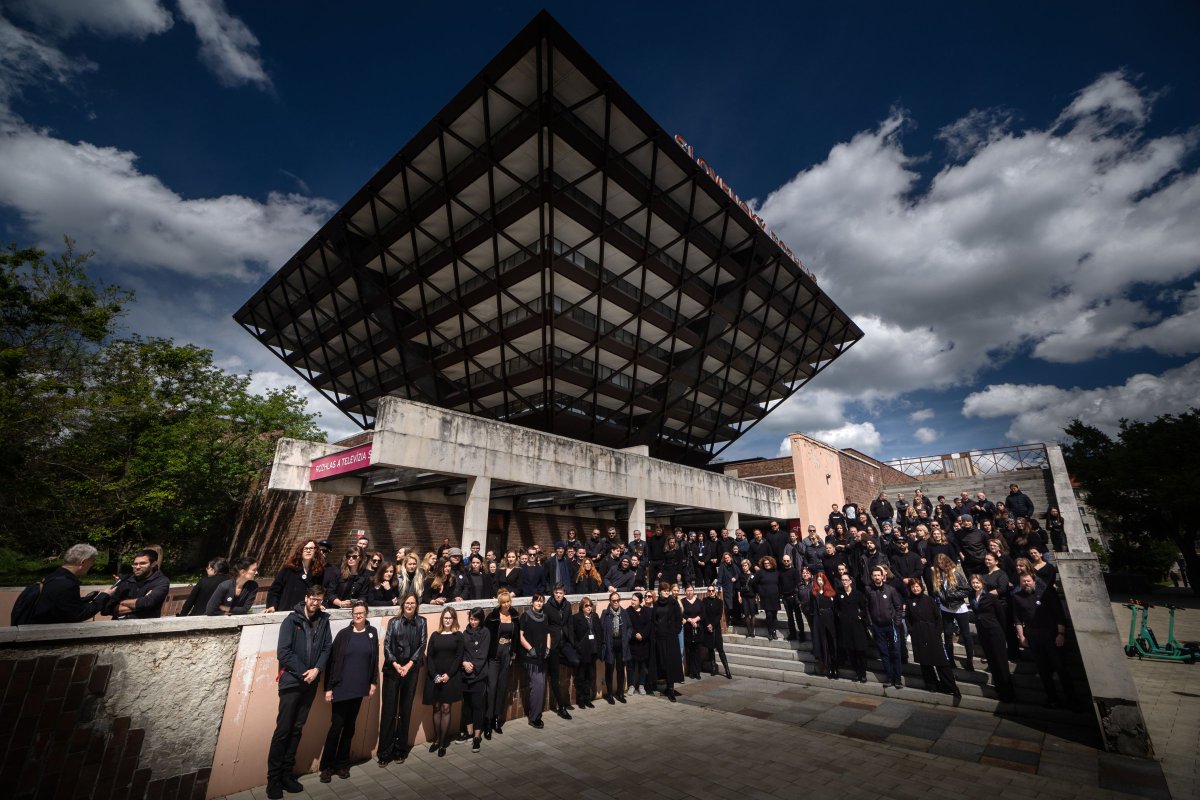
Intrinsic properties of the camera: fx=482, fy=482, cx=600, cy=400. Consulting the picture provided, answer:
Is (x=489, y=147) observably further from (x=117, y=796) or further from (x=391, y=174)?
(x=117, y=796)

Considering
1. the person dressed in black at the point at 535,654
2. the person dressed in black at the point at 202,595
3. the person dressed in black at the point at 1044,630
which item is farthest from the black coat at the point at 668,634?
the person dressed in black at the point at 202,595

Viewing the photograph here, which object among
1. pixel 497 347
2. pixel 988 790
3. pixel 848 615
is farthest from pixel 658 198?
pixel 988 790

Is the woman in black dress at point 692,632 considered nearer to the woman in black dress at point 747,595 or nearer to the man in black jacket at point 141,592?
the woman in black dress at point 747,595

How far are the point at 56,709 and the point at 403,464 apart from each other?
9104 mm

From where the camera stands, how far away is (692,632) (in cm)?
977

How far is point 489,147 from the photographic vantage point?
56.7 feet

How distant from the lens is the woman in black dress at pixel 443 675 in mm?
6121

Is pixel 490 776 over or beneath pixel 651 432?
beneath

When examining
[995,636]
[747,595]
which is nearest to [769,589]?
[747,595]

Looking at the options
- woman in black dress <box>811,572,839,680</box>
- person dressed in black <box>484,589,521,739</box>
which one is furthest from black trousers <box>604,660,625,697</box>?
woman in black dress <box>811,572,839,680</box>

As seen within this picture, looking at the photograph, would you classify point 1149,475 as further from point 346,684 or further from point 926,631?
point 346,684

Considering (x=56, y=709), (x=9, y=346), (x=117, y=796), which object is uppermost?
(x=9, y=346)

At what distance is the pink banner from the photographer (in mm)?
13547

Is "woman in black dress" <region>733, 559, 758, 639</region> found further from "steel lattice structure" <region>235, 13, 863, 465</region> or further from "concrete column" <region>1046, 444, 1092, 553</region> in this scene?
"steel lattice structure" <region>235, 13, 863, 465</region>
